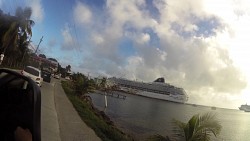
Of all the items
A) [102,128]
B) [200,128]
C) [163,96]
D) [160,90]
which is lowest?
[102,128]

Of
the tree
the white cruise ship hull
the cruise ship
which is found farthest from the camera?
the white cruise ship hull

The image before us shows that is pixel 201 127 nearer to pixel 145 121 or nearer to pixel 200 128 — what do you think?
pixel 200 128

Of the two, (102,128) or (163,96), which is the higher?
(163,96)

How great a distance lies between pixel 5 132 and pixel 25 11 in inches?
2219

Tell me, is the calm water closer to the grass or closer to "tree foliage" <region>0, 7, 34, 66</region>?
the grass

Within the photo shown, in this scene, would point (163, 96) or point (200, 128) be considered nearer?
point (200, 128)

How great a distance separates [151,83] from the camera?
14950 centimetres

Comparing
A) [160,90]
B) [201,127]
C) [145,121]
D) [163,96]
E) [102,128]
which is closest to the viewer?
[201,127]

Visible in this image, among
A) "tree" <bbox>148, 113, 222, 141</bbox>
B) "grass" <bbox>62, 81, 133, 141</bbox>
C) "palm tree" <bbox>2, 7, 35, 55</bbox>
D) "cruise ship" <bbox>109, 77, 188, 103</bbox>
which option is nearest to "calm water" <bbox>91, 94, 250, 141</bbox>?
"grass" <bbox>62, 81, 133, 141</bbox>

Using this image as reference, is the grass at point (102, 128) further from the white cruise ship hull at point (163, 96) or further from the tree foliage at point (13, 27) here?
the white cruise ship hull at point (163, 96)

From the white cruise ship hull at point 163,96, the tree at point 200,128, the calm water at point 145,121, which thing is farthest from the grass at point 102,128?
the white cruise ship hull at point 163,96

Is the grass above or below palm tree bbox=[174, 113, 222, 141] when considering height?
below

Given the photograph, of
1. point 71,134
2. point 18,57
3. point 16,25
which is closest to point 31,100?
point 71,134

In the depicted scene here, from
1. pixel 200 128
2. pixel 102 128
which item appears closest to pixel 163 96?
pixel 102 128
